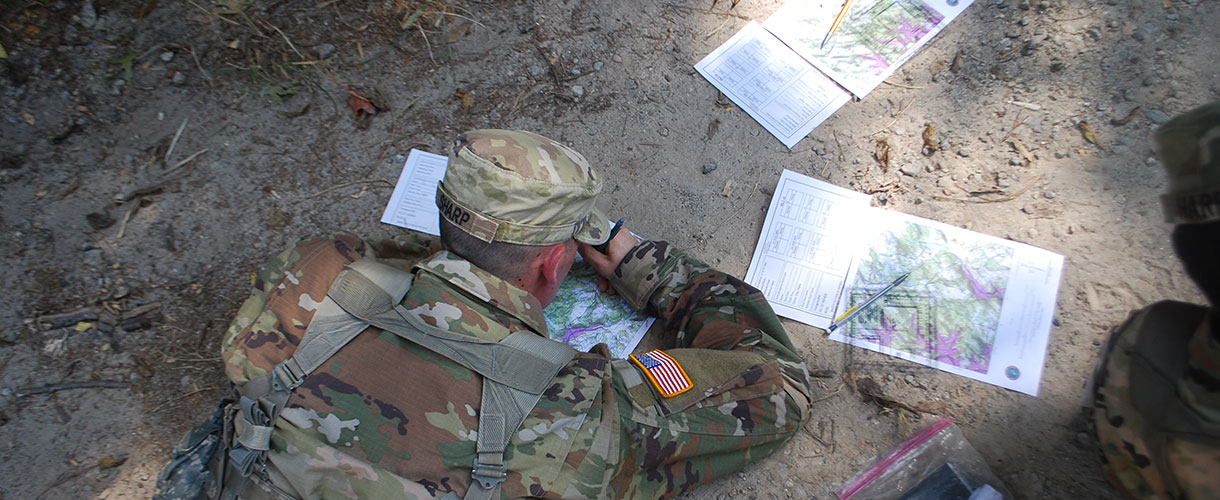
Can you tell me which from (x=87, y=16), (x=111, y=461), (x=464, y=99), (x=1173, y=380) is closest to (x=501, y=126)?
(x=464, y=99)

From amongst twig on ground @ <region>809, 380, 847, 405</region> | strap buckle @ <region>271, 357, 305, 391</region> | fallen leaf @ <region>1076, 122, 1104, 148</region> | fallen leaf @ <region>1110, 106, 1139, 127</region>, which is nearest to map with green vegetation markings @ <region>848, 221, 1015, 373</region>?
twig on ground @ <region>809, 380, 847, 405</region>

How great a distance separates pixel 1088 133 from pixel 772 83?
1.29m

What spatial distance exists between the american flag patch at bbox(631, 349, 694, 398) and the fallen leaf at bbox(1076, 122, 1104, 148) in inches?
81.2

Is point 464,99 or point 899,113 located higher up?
point 899,113

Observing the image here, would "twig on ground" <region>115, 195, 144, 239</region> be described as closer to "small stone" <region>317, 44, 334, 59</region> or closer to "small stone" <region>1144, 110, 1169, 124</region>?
"small stone" <region>317, 44, 334, 59</region>

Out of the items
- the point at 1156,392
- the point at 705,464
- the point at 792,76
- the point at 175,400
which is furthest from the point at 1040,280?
the point at 175,400

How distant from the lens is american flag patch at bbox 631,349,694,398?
189cm

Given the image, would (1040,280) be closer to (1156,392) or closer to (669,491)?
(1156,392)

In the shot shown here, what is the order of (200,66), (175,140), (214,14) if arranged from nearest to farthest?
(175,140) → (200,66) → (214,14)

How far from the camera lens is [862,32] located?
9.73ft

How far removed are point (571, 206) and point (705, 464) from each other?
92cm

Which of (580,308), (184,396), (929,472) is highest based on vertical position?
(580,308)

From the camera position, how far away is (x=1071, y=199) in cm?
259

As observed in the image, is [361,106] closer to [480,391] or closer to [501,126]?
[501,126]
